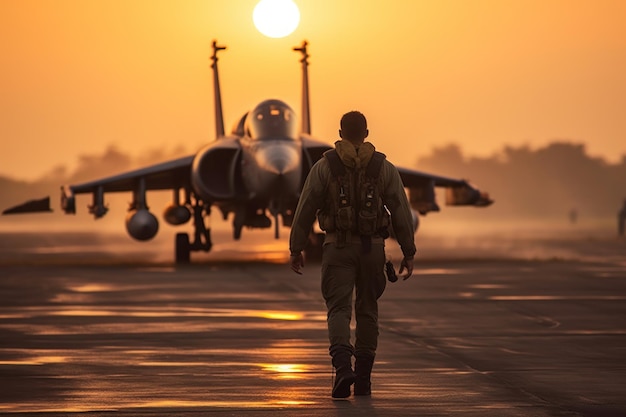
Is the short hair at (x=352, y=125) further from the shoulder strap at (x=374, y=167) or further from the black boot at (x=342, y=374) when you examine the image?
the black boot at (x=342, y=374)

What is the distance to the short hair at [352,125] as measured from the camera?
9172 mm

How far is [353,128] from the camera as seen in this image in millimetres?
9172

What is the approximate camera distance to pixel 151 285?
20.6m

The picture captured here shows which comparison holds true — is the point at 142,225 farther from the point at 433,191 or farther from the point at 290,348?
the point at 290,348

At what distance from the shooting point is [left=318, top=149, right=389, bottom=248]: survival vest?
29.8 feet

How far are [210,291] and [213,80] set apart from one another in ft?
52.7

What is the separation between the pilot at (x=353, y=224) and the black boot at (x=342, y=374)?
4 cm

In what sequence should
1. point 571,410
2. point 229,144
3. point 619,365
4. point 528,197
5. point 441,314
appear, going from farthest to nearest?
point 528,197, point 229,144, point 441,314, point 619,365, point 571,410

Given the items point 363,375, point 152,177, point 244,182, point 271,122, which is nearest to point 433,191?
point 244,182

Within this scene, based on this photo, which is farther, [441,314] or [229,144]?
[229,144]

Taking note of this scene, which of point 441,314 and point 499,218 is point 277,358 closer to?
point 441,314

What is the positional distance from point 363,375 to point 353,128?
Answer: 147 centimetres

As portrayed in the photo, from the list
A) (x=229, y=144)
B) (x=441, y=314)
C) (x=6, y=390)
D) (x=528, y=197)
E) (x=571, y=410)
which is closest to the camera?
(x=571, y=410)

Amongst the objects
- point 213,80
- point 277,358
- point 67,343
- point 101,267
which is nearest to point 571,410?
point 277,358
